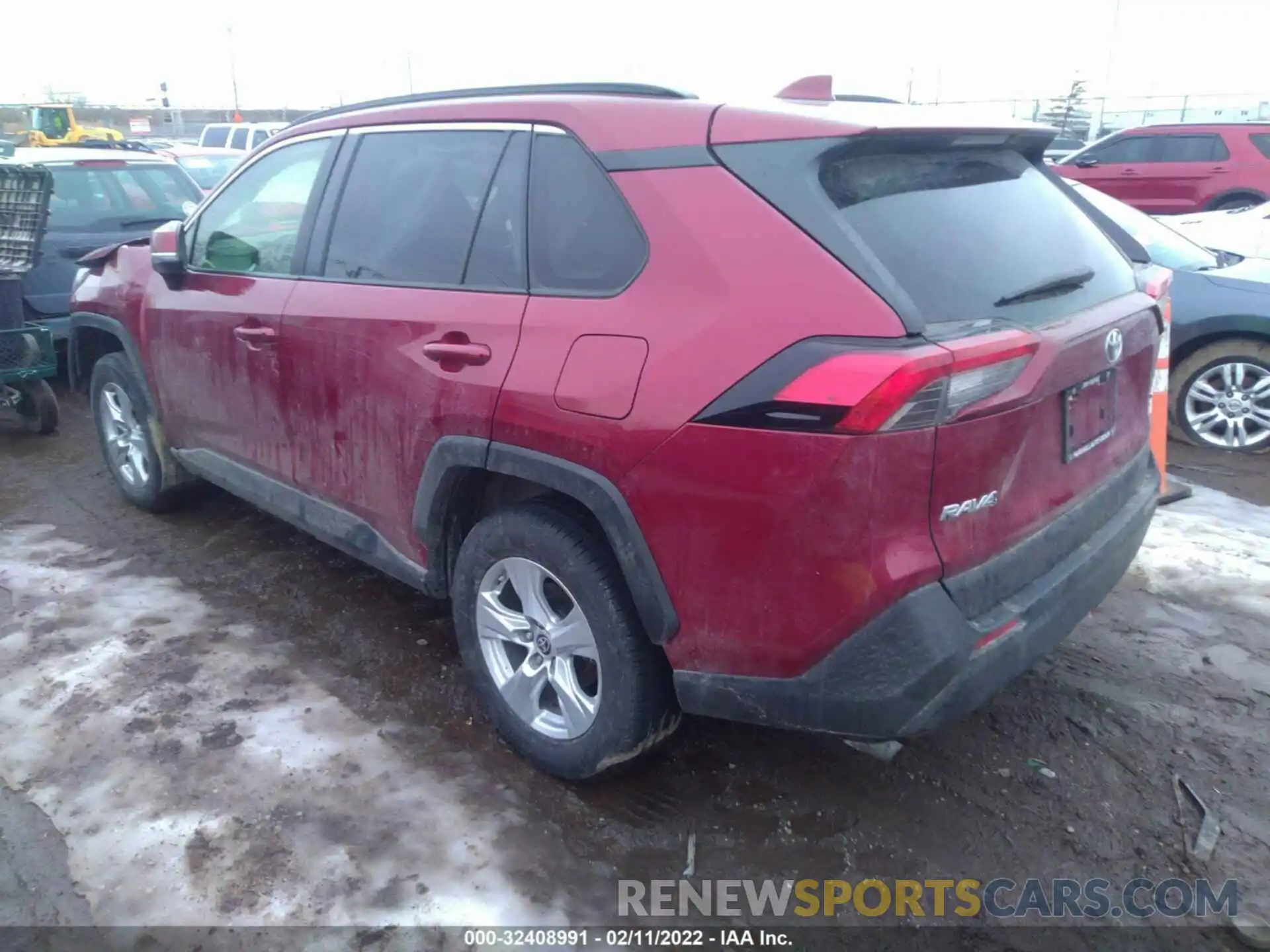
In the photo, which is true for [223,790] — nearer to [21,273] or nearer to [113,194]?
[21,273]

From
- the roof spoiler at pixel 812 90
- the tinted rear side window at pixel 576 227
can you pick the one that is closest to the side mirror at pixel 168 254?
the tinted rear side window at pixel 576 227

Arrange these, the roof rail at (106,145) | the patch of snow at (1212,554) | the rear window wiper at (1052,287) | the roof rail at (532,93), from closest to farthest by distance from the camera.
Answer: the rear window wiper at (1052,287), the roof rail at (532,93), the patch of snow at (1212,554), the roof rail at (106,145)

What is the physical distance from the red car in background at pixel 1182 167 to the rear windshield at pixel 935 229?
495 inches

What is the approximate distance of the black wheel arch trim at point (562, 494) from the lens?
243 cm

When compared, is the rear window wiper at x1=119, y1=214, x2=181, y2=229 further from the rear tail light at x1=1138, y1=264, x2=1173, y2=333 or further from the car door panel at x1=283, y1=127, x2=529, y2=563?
the rear tail light at x1=1138, y1=264, x2=1173, y2=333

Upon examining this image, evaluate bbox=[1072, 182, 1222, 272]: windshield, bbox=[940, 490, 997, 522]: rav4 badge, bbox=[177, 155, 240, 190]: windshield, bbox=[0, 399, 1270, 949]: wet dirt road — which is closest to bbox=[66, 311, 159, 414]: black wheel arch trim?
bbox=[0, 399, 1270, 949]: wet dirt road

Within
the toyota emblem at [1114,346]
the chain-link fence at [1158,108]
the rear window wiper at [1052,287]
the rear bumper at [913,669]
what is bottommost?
the rear bumper at [913,669]

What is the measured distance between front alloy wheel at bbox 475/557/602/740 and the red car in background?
522 inches

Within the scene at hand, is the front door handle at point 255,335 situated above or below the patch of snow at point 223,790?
above

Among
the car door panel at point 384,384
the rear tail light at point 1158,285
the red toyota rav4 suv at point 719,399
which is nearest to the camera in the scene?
the red toyota rav4 suv at point 719,399

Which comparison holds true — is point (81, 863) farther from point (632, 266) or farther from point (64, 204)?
point (64, 204)

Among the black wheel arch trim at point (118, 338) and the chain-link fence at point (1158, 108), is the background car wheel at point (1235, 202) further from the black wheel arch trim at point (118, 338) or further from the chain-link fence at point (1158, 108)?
the chain-link fence at point (1158, 108)

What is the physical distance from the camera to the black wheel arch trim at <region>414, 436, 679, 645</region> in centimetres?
243

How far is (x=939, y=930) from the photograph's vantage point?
2.41 m
